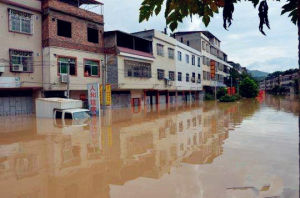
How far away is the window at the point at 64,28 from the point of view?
2306 centimetres

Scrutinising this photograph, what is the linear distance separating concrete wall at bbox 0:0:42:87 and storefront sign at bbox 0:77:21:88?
0.42 metres

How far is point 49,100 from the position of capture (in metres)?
19.6

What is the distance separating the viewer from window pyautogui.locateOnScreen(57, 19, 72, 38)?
23062 millimetres

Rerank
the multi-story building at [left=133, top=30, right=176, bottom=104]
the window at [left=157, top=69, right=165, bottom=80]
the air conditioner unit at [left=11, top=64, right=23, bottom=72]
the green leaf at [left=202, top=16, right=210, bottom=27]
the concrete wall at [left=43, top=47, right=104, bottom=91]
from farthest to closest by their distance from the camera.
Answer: the window at [left=157, top=69, right=165, bottom=80] < the multi-story building at [left=133, top=30, right=176, bottom=104] < the concrete wall at [left=43, top=47, right=104, bottom=91] < the air conditioner unit at [left=11, top=64, right=23, bottom=72] < the green leaf at [left=202, top=16, right=210, bottom=27]

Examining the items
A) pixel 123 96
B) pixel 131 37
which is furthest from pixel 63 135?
pixel 131 37

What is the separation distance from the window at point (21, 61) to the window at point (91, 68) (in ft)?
17.2

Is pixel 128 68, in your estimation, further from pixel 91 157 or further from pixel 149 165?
pixel 149 165

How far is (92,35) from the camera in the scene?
1035 inches

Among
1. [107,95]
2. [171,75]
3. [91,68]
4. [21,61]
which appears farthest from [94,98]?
[171,75]

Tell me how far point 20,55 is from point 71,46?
4460 mm

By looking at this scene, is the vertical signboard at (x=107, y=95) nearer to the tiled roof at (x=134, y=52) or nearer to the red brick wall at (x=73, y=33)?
the red brick wall at (x=73, y=33)

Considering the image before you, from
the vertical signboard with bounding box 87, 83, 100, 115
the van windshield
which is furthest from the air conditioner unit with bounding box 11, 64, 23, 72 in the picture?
the van windshield

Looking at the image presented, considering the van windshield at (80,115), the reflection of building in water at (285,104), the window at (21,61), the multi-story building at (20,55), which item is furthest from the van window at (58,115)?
the reflection of building in water at (285,104)

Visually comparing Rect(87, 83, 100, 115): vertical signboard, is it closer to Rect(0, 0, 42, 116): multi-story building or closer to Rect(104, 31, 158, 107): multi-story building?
Rect(0, 0, 42, 116): multi-story building
